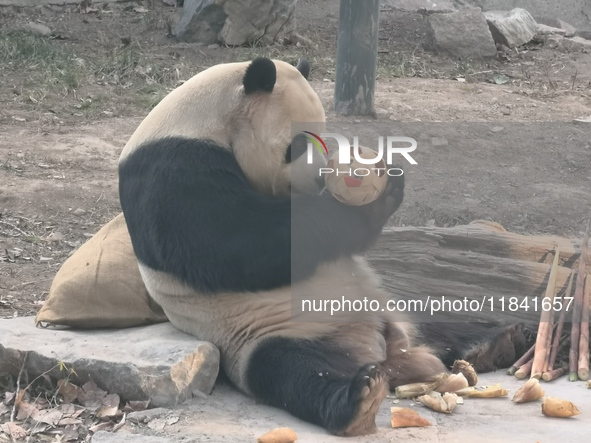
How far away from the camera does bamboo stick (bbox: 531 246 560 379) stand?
150 inches

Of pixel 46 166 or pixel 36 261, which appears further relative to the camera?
pixel 46 166

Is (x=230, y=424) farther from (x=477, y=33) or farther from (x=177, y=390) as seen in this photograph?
(x=477, y=33)

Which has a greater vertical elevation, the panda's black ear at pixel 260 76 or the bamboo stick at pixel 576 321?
the panda's black ear at pixel 260 76

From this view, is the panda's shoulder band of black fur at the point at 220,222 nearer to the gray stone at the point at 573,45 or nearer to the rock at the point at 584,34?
the gray stone at the point at 573,45

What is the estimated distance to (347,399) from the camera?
122 inches

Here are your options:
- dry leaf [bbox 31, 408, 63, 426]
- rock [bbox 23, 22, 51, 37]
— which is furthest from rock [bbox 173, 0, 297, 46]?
dry leaf [bbox 31, 408, 63, 426]

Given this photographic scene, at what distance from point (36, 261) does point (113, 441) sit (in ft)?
8.15

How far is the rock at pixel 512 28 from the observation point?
10391mm

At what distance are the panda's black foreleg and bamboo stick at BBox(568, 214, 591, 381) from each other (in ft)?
3.29

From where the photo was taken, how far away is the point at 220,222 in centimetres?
344

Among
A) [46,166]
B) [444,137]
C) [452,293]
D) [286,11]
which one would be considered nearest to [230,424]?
[452,293]

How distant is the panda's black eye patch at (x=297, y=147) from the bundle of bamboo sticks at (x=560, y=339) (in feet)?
4.37

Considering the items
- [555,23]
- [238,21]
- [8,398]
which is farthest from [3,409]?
[555,23]

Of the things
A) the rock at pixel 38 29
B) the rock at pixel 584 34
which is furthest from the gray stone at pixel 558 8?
the rock at pixel 38 29
